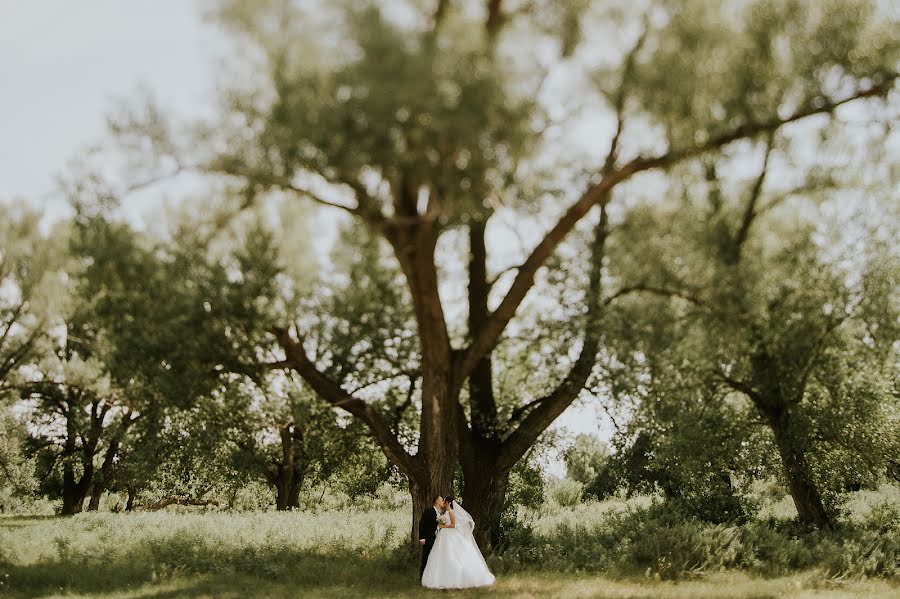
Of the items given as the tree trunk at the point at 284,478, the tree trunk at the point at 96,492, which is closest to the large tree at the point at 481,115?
the tree trunk at the point at 284,478

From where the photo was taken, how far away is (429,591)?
1298 centimetres

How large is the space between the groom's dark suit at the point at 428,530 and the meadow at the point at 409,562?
67 centimetres

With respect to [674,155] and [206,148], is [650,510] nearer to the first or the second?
[674,155]

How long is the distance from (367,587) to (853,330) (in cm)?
1432

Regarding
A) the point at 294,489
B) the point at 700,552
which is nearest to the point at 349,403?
the point at 700,552

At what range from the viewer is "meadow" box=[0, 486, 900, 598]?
42.8ft

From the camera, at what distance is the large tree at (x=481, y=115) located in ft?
31.9

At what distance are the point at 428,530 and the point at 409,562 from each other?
1.75 m

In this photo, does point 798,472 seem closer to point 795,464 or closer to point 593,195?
point 795,464

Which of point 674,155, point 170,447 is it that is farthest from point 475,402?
point 170,447

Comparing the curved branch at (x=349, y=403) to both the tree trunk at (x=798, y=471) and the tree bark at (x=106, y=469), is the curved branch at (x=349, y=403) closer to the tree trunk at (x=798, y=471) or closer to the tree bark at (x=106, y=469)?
the tree trunk at (x=798, y=471)

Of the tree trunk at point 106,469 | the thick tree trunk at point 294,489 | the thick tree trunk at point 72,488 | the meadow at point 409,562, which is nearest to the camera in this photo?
the meadow at point 409,562

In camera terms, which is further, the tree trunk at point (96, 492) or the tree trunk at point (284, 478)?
the tree trunk at point (96, 492)

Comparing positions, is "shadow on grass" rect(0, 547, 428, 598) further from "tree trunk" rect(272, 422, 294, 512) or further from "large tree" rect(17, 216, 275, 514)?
"tree trunk" rect(272, 422, 294, 512)
